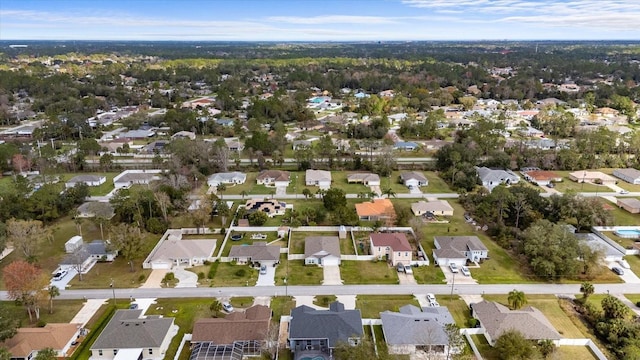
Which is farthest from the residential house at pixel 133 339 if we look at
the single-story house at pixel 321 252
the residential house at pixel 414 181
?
the residential house at pixel 414 181

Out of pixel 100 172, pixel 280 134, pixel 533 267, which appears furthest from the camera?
pixel 280 134

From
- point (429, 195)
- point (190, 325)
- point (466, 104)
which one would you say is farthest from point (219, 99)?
point (190, 325)

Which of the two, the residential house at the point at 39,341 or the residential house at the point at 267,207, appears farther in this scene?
the residential house at the point at 267,207

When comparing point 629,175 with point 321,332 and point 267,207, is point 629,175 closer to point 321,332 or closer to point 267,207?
point 267,207

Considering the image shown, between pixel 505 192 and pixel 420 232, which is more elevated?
pixel 505 192

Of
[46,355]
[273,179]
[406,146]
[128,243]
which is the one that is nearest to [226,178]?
[273,179]

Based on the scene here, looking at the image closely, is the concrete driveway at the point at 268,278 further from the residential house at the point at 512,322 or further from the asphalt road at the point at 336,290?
the residential house at the point at 512,322

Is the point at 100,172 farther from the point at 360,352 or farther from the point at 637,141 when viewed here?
the point at 637,141
